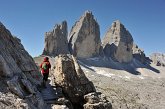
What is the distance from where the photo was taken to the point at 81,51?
13438cm

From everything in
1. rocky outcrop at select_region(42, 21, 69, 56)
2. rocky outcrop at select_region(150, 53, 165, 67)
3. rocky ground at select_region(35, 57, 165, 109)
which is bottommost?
rocky ground at select_region(35, 57, 165, 109)

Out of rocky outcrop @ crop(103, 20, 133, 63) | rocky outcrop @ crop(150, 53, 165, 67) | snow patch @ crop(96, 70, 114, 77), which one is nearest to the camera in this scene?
snow patch @ crop(96, 70, 114, 77)

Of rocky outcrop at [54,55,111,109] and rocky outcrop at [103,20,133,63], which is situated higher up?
rocky outcrop at [103,20,133,63]

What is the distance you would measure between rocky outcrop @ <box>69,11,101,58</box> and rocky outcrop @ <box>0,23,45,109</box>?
114m

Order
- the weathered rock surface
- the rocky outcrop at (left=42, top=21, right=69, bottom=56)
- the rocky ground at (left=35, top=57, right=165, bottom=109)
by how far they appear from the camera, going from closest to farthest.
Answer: the weathered rock surface
the rocky ground at (left=35, top=57, right=165, bottom=109)
the rocky outcrop at (left=42, top=21, right=69, bottom=56)

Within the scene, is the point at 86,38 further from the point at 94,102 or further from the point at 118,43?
the point at 94,102

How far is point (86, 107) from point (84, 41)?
389 ft

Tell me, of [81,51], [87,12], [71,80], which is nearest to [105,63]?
[81,51]

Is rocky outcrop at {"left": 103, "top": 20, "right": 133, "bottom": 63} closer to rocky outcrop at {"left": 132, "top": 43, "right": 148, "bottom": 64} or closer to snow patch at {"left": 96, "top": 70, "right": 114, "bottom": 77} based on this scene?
rocky outcrop at {"left": 132, "top": 43, "right": 148, "bottom": 64}

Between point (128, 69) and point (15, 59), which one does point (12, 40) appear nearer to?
point (15, 59)

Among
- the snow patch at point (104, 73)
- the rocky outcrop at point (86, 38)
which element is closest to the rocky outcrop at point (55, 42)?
the rocky outcrop at point (86, 38)

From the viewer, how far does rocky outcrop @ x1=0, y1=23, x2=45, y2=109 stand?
12.6 metres

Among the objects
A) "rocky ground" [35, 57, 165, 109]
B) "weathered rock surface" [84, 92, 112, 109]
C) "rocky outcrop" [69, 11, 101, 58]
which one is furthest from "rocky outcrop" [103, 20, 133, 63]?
"weathered rock surface" [84, 92, 112, 109]

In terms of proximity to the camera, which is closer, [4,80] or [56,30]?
[4,80]
